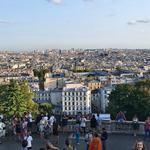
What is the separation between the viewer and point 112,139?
53.5 feet

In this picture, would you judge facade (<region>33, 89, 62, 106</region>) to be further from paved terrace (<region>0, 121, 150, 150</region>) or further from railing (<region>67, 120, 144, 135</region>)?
paved terrace (<region>0, 121, 150, 150</region>)

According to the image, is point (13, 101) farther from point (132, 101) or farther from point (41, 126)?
point (41, 126)

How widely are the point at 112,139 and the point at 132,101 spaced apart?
28406mm

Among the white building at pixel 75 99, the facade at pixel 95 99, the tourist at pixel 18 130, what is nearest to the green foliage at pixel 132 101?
the tourist at pixel 18 130

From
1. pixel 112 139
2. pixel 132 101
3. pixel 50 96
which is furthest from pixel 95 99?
pixel 112 139

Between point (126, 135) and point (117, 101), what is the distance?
29935 millimetres

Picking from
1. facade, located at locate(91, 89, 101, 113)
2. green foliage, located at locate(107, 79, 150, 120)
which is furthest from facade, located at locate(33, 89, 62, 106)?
green foliage, located at locate(107, 79, 150, 120)

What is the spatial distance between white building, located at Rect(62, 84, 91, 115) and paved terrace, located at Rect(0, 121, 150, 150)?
88488mm

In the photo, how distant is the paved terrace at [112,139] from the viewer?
1527 centimetres

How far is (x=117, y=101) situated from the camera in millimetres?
46719

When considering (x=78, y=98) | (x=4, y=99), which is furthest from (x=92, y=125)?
(x=78, y=98)

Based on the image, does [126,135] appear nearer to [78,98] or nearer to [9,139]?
[9,139]

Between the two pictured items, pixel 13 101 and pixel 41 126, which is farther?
pixel 13 101

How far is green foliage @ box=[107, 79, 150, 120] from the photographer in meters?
42.6
